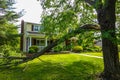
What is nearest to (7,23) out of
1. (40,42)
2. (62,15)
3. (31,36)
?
(31,36)

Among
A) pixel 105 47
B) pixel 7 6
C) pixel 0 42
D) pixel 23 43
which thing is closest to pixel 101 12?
pixel 105 47

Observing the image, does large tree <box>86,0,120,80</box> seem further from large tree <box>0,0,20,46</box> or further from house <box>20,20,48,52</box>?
house <box>20,20,48,52</box>

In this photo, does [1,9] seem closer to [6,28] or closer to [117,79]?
[6,28]

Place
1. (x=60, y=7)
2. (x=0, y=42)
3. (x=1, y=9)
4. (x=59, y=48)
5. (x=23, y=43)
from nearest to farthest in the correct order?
(x=59, y=48)
(x=60, y=7)
(x=0, y=42)
(x=1, y=9)
(x=23, y=43)

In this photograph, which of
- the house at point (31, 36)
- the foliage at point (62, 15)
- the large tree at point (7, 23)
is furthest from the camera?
the house at point (31, 36)

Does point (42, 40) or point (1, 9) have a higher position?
point (1, 9)

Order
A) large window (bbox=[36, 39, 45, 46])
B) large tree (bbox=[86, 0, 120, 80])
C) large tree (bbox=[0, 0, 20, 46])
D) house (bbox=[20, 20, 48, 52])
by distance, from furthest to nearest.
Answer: large window (bbox=[36, 39, 45, 46]) < house (bbox=[20, 20, 48, 52]) < large tree (bbox=[0, 0, 20, 46]) < large tree (bbox=[86, 0, 120, 80])

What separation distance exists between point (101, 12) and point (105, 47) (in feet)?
5.78

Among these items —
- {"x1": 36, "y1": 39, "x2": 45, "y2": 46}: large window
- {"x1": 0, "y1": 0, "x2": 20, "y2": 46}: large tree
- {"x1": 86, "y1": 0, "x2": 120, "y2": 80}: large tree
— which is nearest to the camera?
{"x1": 86, "y1": 0, "x2": 120, "y2": 80}: large tree

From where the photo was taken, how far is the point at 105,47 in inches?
375

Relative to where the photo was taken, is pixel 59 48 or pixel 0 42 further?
pixel 0 42

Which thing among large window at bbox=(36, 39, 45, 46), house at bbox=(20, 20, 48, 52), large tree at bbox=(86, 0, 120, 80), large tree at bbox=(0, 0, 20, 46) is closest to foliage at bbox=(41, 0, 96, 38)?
large tree at bbox=(86, 0, 120, 80)

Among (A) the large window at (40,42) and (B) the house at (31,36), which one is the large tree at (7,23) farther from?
(A) the large window at (40,42)

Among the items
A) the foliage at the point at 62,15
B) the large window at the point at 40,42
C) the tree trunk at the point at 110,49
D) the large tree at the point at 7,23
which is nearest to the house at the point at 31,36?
the large window at the point at 40,42
